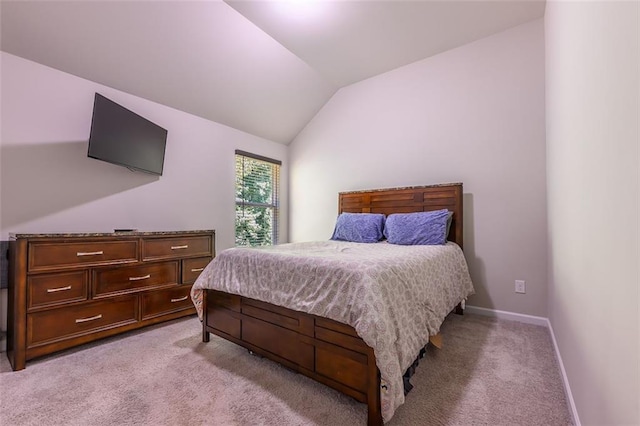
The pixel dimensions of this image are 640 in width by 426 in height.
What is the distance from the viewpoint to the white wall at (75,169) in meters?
2.14

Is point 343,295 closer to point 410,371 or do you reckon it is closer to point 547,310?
point 410,371

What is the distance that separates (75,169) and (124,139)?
0.51m

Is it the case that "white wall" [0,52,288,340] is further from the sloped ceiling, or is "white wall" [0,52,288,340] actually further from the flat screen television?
the flat screen television

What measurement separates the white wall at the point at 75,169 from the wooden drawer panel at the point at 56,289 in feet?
1.82

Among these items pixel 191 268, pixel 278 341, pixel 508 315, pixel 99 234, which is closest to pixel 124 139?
pixel 99 234

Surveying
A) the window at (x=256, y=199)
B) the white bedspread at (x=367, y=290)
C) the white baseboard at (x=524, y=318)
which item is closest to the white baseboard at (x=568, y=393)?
the white baseboard at (x=524, y=318)

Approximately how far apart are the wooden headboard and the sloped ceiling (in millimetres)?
1570

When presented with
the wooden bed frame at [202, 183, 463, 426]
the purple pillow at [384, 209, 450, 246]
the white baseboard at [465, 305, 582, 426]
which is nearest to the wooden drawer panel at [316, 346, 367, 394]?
the wooden bed frame at [202, 183, 463, 426]

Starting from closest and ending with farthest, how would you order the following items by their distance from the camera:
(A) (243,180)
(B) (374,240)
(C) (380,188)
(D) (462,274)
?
(D) (462,274) → (B) (374,240) → (C) (380,188) → (A) (243,180)

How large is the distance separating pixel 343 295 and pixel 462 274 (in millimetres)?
1703

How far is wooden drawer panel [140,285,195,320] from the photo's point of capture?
244cm

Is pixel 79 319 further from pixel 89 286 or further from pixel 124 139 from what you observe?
pixel 124 139

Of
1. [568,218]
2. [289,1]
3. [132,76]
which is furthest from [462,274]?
[132,76]

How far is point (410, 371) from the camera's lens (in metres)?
1.54
